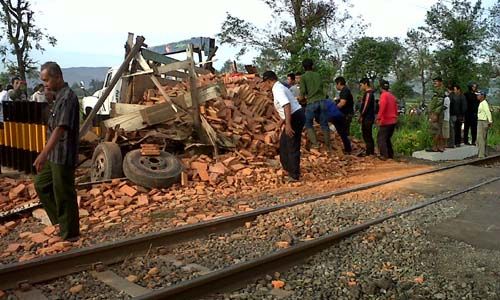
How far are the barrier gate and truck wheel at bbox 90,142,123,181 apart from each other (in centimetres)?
89

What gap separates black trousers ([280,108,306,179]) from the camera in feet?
27.4

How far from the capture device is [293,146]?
335 inches

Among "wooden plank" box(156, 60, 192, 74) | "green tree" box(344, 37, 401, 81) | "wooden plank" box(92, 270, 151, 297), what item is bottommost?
"wooden plank" box(92, 270, 151, 297)

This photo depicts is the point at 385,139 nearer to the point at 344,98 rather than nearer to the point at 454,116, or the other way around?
the point at 344,98

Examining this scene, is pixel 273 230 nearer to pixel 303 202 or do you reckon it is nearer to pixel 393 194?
pixel 303 202

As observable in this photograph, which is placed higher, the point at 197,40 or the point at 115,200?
the point at 197,40

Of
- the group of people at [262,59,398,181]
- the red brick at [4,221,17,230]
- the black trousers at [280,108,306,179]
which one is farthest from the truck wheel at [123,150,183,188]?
the group of people at [262,59,398,181]

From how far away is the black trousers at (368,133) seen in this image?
1200cm

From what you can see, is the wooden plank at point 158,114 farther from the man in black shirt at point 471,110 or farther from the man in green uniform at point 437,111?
the man in black shirt at point 471,110

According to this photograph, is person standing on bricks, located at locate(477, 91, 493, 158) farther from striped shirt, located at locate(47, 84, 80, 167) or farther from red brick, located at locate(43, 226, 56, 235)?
red brick, located at locate(43, 226, 56, 235)

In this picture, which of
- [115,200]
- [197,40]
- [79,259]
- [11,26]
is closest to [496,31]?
[197,40]

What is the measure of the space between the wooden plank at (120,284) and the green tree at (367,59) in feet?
79.0

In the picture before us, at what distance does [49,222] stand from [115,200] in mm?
1154

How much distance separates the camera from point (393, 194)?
795 centimetres
